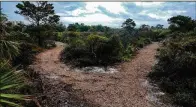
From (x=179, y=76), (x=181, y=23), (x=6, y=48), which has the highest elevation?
(x=181, y=23)

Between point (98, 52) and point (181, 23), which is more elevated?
point (181, 23)

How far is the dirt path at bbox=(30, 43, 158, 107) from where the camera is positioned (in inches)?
320

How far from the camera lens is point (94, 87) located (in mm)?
9602

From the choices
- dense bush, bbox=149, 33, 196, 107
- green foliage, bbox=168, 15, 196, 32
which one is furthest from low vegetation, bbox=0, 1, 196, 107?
green foliage, bbox=168, 15, 196, 32

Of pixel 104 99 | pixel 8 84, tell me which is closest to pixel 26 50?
pixel 104 99

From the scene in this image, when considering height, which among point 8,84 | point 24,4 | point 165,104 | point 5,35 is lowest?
point 165,104

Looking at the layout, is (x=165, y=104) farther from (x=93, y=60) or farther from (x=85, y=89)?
(x=93, y=60)

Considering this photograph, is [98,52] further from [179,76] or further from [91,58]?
[179,76]

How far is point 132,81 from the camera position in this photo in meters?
10.6

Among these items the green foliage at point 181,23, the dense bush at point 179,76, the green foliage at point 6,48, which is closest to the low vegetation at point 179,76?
the dense bush at point 179,76

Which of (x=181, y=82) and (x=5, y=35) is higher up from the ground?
(x=5, y=35)

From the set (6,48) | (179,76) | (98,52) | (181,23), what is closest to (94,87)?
(179,76)

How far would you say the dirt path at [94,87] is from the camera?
8133 millimetres

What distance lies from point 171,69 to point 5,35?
19.3 ft
